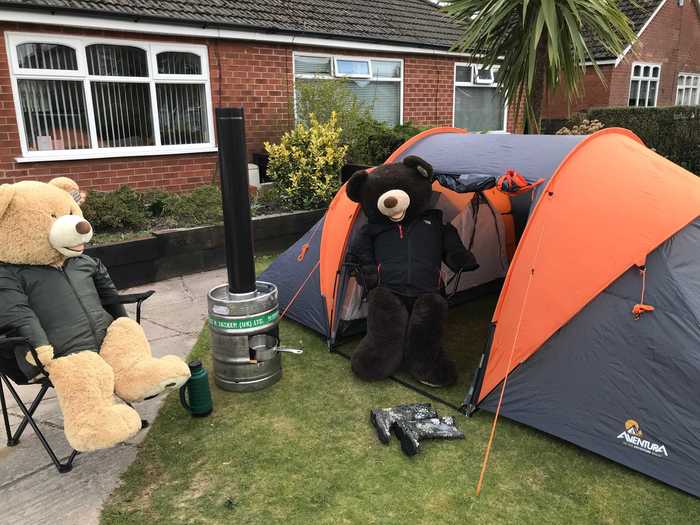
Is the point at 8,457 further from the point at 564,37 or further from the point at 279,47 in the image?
the point at 279,47

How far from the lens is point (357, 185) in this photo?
3789 millimetres

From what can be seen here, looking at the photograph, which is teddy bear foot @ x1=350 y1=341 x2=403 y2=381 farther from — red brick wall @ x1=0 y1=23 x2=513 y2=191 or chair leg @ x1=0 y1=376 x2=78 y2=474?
red brick wall @ x1=0 y1=23 x2=513 y2=191

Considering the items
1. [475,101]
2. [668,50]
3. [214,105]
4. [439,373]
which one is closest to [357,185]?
[439,373]

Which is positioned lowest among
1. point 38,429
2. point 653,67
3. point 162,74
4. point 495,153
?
point 38,429

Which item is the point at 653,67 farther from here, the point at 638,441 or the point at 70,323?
the point at 70,323

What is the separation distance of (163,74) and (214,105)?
845 millimetres

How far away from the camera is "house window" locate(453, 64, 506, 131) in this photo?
11.6m

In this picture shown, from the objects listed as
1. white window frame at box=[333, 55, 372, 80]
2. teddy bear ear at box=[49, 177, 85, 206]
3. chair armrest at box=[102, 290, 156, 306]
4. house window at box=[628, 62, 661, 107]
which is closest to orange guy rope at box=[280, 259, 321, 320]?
chair armrest at box=[102, 290, 156, 306]

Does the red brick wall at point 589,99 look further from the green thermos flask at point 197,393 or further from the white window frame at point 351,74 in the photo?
the green thermos flask at point 197,393

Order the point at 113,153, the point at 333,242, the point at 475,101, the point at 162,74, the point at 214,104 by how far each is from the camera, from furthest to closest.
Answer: the point at 475,101 → the point at 214,104 → the point at 162,74 → the point at 113,153 → the point at 333,242

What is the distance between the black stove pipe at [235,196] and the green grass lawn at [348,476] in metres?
0.82

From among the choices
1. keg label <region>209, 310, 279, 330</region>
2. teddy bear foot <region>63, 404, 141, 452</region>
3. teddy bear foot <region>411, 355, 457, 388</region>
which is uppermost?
keg label <region>209, 310, 279, 330</region>

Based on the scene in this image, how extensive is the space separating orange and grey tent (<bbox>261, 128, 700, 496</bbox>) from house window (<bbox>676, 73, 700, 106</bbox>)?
18.6 meters

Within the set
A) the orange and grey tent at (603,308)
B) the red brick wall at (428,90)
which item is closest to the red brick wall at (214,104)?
the red brick wall at (428,90)
